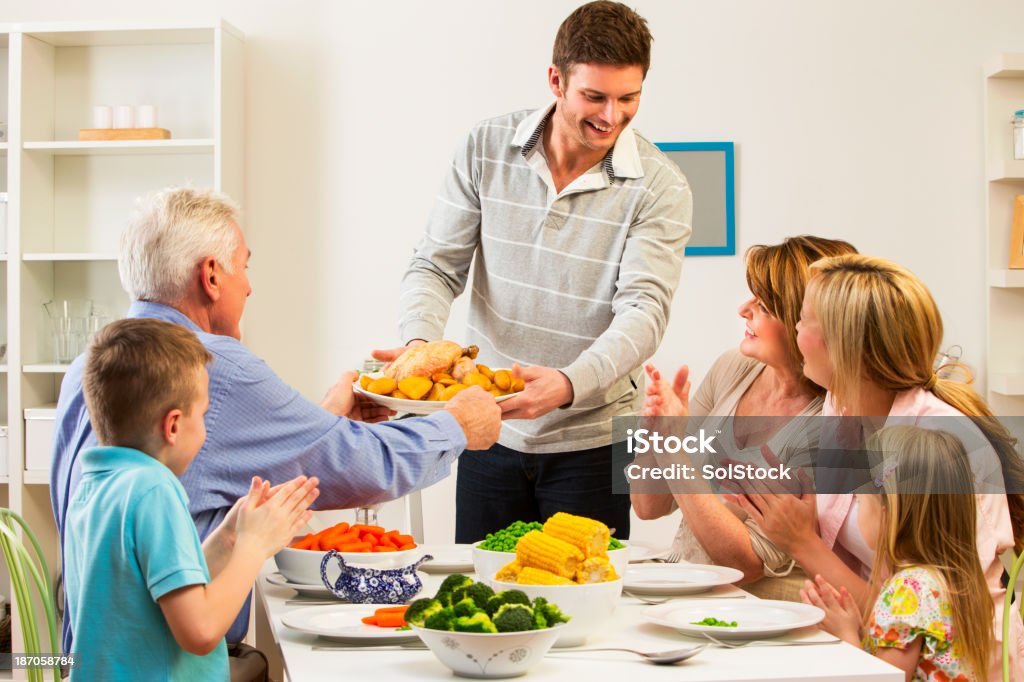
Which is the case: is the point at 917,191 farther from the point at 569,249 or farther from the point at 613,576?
the point at 613,576

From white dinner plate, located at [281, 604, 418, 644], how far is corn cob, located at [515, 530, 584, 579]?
19 centimetres

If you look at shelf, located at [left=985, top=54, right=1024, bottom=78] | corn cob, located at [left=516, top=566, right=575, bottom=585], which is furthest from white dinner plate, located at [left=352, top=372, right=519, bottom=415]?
shelf, located at [left=985, top=54, right=1024, bottom=78]

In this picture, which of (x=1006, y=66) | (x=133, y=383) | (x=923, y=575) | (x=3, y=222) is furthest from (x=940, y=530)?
(x=3, y=222)

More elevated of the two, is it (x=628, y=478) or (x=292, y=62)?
(x=292, y=62)

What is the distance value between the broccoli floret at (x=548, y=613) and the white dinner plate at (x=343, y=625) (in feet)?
0.78

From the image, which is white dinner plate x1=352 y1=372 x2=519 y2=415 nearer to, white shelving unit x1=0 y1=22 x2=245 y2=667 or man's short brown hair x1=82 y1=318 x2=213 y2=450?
man's short brown hair x1=82 y1=318 x2=213 y2=450

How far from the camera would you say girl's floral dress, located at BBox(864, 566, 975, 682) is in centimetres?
160

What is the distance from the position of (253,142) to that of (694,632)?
3018 millimetres

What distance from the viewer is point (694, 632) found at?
1.53 meters

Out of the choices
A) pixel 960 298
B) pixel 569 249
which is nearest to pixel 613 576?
pixel 569 249

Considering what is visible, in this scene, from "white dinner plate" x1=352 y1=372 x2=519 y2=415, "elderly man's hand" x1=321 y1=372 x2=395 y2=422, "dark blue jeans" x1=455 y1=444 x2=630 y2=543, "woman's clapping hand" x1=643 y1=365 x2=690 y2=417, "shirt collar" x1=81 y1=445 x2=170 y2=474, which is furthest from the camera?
"dark blue jeans" x1=455 y1=444 x2=630 y2=543

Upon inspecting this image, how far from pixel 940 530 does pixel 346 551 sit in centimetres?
Answer: 91

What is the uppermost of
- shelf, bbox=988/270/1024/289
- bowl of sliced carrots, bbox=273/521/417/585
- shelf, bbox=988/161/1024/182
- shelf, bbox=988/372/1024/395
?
shelf, bbox=988/161/1024/182

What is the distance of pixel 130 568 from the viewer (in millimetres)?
1334
